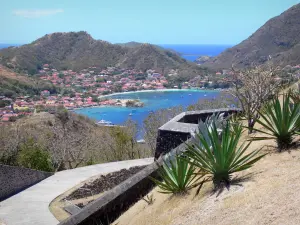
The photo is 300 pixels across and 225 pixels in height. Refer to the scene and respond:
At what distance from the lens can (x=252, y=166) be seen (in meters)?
4.70

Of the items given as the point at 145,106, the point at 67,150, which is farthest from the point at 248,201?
the point at 145,106

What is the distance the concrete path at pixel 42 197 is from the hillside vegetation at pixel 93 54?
87271mm

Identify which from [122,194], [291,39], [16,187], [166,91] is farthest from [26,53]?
[122,194]

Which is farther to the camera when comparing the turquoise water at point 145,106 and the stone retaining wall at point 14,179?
the turquoise water at point 145,106

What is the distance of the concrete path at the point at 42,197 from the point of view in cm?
980

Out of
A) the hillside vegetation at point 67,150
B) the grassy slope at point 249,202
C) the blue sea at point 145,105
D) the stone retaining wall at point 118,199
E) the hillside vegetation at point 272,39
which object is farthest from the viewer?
the hillside vegetation at point 272,39

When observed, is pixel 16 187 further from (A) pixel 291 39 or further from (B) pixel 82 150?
(A) pixel 291 39

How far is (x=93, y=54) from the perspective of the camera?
10531 cm

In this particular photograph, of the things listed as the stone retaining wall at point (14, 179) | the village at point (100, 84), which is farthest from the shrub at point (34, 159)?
the village at point (100, 84)

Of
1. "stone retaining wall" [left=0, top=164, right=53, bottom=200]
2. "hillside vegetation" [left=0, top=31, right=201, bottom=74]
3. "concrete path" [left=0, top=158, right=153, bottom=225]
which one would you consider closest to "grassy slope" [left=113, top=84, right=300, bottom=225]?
"concrete path" [left=0, top=158, right=153, bottom=225]

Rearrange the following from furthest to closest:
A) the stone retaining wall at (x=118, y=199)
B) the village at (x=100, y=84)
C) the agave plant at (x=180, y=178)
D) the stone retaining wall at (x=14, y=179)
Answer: the village at (x=100, y=84) → the stone retaining wall at (x=14, y=179) → the stone retaining wall at (x=118, y=199) → the agave plant at (x=180, y=178)

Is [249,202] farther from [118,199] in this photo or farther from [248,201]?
[118,199]

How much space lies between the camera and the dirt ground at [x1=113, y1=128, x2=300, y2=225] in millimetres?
3512

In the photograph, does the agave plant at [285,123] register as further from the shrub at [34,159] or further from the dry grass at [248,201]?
the shrub at [34,159]
